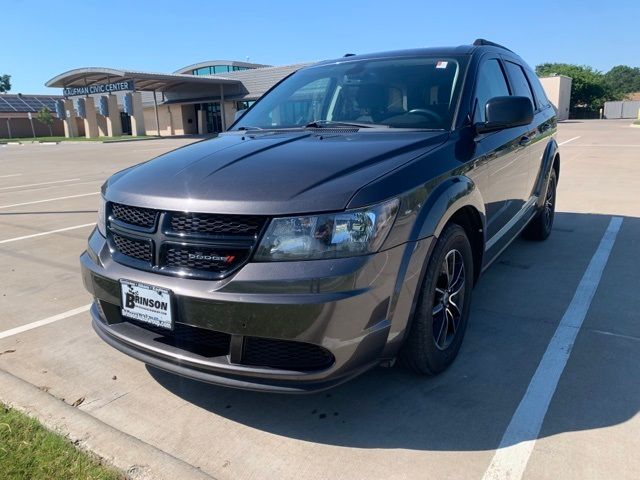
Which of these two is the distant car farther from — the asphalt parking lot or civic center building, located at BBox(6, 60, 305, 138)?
civic center building, located at BBox(6, 60, 305, 138)

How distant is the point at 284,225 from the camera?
217cm

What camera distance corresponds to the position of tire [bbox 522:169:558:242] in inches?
213

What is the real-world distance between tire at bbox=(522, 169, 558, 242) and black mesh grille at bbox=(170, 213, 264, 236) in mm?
3947

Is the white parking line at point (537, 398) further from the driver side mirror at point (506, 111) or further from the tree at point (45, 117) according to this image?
the tree at point (45, 117)

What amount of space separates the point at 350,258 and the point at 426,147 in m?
0.93

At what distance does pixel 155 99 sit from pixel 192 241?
47.1 meters

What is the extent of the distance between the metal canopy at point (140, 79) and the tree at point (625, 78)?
10654cm

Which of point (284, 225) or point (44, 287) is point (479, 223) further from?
point (44, 287)

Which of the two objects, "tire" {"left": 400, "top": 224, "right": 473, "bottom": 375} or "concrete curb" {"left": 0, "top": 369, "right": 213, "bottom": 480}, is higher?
"tire" {"left": 400, "top": 224, "right": 473, "bottom": 375}

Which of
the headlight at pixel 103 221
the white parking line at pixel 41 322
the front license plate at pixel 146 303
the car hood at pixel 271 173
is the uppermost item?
the car hood at pixel 271 173

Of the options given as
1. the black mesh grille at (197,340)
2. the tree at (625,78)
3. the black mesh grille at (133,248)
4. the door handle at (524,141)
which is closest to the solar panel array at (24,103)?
the door handle at (524,141)

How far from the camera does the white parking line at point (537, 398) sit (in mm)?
2188

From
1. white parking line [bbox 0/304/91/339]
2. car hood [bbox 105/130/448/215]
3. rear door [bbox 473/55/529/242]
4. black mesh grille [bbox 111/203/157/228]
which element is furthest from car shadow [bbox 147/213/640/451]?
white parking line [bbox 0/304/91/339]

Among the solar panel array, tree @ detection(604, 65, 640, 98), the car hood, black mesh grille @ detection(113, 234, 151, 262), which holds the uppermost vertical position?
tree @ detection(604, 65, 640, 98)
